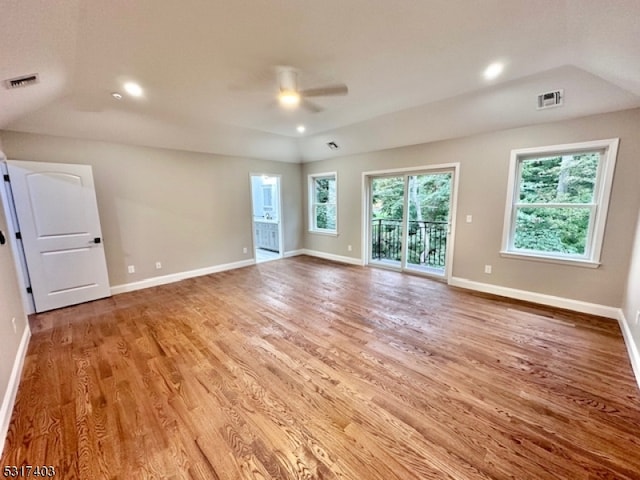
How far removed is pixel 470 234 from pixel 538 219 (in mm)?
853

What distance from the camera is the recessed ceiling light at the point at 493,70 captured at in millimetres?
2447

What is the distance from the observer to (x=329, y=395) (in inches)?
77.4

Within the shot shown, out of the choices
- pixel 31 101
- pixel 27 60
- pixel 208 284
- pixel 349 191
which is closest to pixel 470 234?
pixel 349 191

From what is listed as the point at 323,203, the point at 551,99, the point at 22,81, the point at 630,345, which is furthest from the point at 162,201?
the point at 630,345

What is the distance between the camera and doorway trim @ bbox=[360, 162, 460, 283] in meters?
4.27

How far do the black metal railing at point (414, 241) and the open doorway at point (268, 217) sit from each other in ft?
7.92

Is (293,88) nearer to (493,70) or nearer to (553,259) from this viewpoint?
(493,70)

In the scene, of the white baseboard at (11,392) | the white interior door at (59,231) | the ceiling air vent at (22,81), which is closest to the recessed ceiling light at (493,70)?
the ceiling air vent at (22,81)

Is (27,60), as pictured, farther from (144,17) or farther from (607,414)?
(607,414)

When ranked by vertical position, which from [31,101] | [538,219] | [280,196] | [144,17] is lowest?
[538,219]

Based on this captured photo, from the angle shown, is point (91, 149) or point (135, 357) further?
point (91, 149)

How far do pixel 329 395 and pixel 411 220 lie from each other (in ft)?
12.7

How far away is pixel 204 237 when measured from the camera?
518 centimetres

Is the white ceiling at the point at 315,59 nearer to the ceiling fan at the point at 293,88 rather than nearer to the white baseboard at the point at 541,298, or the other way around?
the ceiling fan at the point at 293,88
